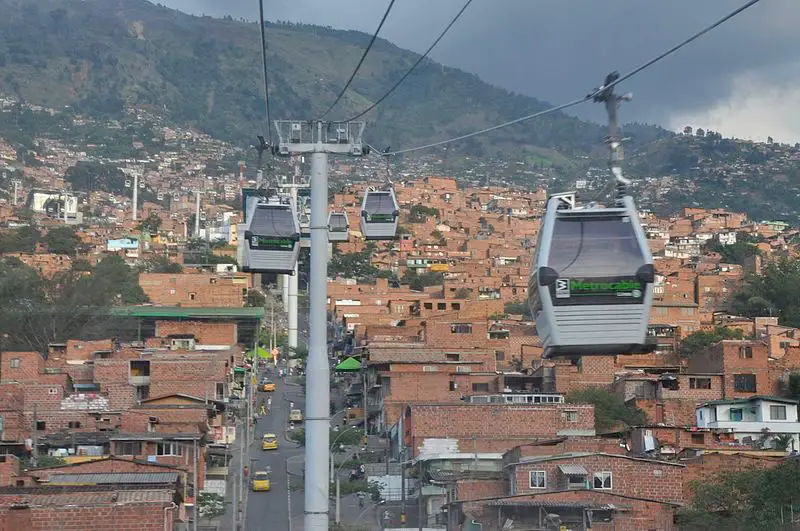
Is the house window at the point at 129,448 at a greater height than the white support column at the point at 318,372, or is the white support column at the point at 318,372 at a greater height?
the white support column at the point at 318,372

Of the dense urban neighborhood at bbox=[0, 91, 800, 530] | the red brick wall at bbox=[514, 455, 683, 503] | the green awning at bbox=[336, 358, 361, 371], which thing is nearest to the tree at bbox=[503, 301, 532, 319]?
the dense urban neighborhood at bbox=[0, 91, 800, 530]

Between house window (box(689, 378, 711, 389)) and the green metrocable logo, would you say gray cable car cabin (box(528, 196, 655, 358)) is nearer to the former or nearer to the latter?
the green metrocable logo

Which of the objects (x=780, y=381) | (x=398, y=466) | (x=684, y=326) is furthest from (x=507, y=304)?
(x=398, y=466)

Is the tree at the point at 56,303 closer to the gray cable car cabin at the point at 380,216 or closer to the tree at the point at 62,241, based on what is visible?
the tree at the point at 62,241

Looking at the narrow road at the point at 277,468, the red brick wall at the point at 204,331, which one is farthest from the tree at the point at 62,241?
the narrow road at the point at 277,468

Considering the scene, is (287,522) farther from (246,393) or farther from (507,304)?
(507,304)

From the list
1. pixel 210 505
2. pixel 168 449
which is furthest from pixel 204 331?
pixel 210 505
